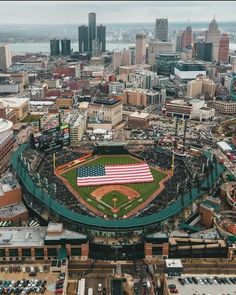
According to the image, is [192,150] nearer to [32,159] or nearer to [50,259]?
[32,159]

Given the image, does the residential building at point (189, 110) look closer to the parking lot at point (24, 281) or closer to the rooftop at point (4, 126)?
the rooftop at point (4, 126)

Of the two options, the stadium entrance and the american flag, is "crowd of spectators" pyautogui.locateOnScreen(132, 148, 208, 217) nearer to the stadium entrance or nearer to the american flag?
the american flag

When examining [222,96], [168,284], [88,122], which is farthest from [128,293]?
[222,96]

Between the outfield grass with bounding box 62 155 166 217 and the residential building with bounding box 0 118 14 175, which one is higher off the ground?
the residential building with bounding box 0 118 14 175

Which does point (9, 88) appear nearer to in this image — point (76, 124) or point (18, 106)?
point (18, 106)

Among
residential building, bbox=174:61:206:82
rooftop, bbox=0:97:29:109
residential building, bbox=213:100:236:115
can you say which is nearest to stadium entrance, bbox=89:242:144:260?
rooftop, bbox=0:97:29:109

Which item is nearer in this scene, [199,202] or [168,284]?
[168,284]

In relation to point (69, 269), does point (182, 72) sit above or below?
above
